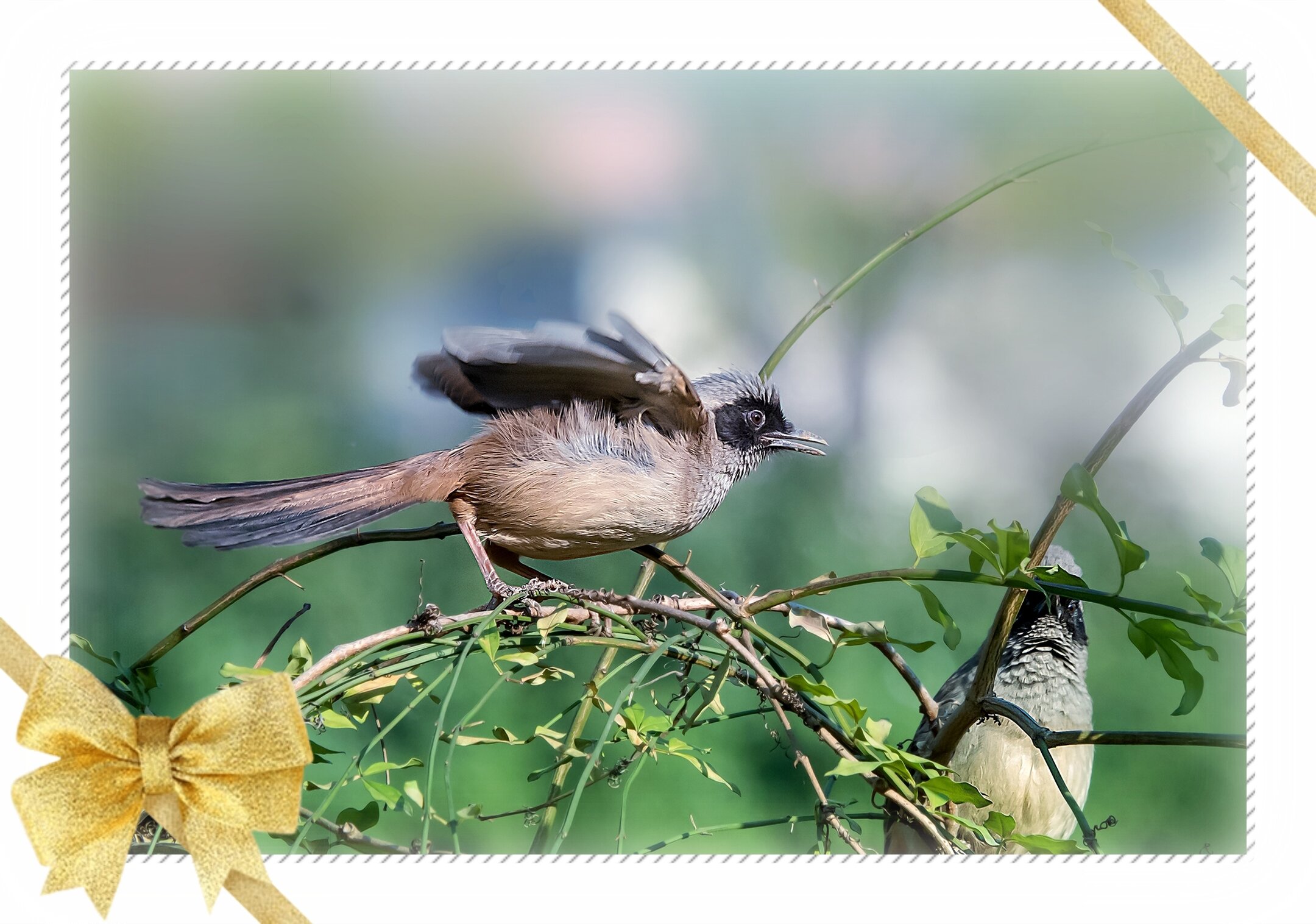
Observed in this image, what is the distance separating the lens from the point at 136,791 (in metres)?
0.66

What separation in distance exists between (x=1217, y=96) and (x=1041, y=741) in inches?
20.7

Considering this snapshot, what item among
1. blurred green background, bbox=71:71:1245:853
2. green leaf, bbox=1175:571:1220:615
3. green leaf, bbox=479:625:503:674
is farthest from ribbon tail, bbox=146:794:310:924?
green leaf, bbox=1175:571:1220:615

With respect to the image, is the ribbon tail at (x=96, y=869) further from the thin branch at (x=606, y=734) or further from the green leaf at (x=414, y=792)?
the thin branch at (x=606, y=734)

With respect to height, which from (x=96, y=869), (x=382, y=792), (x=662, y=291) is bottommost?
(x=96, y=869)

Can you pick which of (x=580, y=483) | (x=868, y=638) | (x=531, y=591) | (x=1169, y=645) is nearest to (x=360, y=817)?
(x=531, y=591)

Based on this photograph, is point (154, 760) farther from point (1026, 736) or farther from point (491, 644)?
point (1026, 736)

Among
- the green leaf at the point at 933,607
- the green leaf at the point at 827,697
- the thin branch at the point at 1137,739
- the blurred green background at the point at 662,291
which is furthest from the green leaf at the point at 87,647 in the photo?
the thin branch at the point at 1137,739

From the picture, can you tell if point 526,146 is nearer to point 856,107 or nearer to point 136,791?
point 856,107

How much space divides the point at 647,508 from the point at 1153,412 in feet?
1.45

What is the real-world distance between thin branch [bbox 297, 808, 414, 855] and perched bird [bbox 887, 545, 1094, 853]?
1.36 ft

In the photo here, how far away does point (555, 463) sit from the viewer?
0.82 m

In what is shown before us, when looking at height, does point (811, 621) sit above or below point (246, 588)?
above

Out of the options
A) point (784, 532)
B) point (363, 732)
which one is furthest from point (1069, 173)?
point (363, 732)

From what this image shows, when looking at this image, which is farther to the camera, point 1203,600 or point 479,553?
point 479,553
